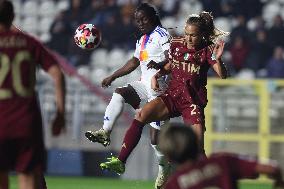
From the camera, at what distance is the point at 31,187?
7.25 meters

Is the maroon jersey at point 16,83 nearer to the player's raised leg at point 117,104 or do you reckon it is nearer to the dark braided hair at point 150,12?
the player's raised leg at point 117,104

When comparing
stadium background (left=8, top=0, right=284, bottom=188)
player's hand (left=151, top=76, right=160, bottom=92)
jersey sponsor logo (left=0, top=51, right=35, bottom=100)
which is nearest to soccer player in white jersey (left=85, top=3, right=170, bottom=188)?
player's hand (left=151, top=76, right=160, bottom=92)

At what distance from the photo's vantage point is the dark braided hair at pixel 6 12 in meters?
7.16

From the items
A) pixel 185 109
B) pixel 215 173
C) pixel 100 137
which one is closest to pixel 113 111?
pixel 100 137

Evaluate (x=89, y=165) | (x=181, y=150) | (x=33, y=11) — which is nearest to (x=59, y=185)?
(x=89, y=165)

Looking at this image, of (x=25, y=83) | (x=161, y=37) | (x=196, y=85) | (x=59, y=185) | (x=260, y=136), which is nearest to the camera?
(x=25, y=83)

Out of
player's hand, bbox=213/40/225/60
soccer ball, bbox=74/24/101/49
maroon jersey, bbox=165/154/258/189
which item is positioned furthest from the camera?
soccer ball, bbox=74/24/101/49

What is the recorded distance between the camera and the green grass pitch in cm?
1523

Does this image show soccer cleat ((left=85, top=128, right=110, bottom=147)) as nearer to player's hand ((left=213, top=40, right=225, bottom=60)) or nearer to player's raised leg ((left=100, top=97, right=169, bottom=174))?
player's raised leg ((left=100, top=97, right=169, bottom=174))

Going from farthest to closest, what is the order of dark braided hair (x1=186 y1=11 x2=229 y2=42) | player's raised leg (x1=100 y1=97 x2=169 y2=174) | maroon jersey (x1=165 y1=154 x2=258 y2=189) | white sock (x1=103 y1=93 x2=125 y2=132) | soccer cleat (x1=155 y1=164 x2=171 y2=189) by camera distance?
soccer cleat (x1=155 y1=164 x2=171 y2=189)
white sock (x1=103 y1=93 x2=125 y2=132)
player's raised leg (x1=100 y1=97 x2=169 y2=174)
dark braided hair (x1=186 y1=11 x2=229 y2=42)
maroon jersey (x1=165 y1=154 x2=258 y2=189)

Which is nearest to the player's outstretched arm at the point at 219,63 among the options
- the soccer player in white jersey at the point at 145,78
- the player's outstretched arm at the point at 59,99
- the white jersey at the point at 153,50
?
the soccer player in white jersey at the point at 145,78

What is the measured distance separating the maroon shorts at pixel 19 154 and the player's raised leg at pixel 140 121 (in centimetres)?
376

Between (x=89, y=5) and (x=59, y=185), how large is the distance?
23.8ft

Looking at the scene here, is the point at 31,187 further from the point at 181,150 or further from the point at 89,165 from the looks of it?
the point at 89,165
